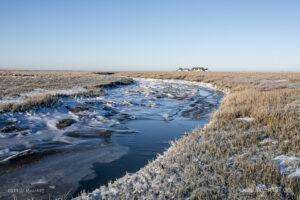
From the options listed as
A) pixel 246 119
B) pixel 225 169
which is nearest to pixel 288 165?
pixel 225 169

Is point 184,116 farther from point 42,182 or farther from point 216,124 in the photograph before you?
point 42,182

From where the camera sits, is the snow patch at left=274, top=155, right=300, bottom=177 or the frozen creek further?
the frozen creek

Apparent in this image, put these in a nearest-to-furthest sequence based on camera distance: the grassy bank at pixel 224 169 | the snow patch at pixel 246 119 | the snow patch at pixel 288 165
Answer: the grassy bank at pixel 224 169, the snow patch at pixel 288 165, the snow patch at pixel 246 119

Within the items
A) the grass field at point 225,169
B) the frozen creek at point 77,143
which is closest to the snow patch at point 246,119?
the grass field at point 225,169

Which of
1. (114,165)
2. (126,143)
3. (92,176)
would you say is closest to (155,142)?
(126,143)

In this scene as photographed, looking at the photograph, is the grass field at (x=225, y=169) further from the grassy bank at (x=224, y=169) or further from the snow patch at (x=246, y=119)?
the snow patch at (x=246, y=119)

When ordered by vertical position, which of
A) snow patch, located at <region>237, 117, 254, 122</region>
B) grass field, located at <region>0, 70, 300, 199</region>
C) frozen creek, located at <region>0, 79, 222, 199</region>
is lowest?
frozen creek, located at <region>0, 79, 222, 199</region>

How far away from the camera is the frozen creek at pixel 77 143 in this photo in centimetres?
825

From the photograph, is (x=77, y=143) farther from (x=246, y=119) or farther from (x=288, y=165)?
(x=288, y=165)

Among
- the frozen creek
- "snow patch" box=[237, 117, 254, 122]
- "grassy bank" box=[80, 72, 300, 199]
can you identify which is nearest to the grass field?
"grassy bank" box=[80, 72, 300, 199]

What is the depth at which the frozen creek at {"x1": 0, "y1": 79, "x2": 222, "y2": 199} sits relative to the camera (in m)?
8.25

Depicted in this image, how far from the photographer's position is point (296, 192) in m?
6.19

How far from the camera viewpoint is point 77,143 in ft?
39.9

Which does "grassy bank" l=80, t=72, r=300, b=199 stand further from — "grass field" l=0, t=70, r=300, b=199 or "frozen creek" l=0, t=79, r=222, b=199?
"frozen creek" l=0, t=79, r=222, b=199
